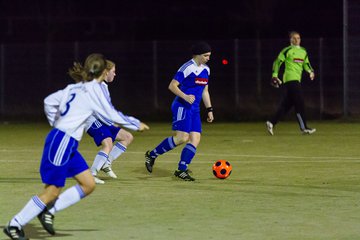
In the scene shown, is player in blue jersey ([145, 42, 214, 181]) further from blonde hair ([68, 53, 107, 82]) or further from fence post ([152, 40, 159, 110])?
fence post ([152, 40, 159, 110])

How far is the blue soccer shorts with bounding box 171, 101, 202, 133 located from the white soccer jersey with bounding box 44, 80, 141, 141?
4807 millimetres

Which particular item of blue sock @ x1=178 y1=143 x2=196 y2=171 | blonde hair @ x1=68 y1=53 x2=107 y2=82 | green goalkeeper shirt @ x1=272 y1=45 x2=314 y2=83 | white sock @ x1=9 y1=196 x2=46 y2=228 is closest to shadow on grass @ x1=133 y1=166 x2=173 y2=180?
blue sock @ x1=178 y1=143 x2=196 y2=171

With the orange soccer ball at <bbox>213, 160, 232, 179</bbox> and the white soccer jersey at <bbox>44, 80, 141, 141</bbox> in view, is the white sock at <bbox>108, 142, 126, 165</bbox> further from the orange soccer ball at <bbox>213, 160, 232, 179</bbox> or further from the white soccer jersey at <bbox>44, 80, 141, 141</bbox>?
the white soccer jersey at <bbox>44, 80, 141, 141</bbox>

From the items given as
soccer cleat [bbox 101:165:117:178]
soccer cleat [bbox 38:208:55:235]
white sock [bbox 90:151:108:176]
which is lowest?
soccer cleat [bbox 38:208:55:235]

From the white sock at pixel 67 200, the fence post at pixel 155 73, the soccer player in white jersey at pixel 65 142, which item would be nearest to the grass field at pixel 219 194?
the white sock at pixel 67 200

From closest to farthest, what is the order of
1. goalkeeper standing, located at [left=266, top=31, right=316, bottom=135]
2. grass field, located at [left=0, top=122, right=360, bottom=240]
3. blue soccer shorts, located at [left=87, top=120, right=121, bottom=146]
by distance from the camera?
1. grass field, located at [left=0, top=122, right=360, bottom=240]
2. blue soccer shorts, located at [left=87, top=120, right=121, bottom=146]
3. goalkeeper standing, located at [left=266, top=31, right=316, bottom=135]

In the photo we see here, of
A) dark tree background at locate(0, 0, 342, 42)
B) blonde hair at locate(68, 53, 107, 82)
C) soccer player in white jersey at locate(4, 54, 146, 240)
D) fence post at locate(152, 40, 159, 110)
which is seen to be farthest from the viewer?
dark tree background at locate(0, 0, 342, 42)

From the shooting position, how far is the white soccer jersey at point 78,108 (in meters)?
9.59

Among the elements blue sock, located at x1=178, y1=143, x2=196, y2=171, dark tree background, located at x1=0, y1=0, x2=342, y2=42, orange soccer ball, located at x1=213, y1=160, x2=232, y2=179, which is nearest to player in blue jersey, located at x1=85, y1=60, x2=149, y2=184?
blue sock, located at x1=178, y1=143, x2=196, y2=171

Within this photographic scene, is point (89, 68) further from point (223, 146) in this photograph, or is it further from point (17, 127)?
point (17, 127)

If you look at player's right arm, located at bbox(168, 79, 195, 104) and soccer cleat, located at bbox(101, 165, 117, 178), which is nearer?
player's right arm, located at bbox(168, 79, 195, 104)

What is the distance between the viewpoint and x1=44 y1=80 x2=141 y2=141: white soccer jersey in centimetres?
959

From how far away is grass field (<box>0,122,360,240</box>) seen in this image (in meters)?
10.1

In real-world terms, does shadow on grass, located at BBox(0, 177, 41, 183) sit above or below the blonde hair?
below
